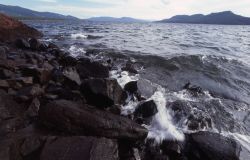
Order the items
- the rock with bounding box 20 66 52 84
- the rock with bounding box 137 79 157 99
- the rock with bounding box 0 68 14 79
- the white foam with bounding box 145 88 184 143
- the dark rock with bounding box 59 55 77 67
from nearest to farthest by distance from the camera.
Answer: the white foam with bounding box 145 88 184 143, the rock with bounding box 0 68 14 79, the rock with bounding box 20 66 52 84, the rock with bounding box 137 79 157 99, the dark rock with bounding box 59 55 77 67

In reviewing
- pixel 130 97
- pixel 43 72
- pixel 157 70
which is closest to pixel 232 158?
pixel 130 97

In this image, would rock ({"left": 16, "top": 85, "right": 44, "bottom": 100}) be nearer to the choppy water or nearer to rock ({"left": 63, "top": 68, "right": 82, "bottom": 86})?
rock ({"left": 63, "top": 68, "right": 82, "bottom": 86})

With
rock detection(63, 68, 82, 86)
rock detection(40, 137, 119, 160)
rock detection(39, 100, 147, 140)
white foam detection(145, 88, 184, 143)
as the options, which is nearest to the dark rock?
rock detection(63, 68, 82, 86)

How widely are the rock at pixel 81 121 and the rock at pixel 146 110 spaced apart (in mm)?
1859

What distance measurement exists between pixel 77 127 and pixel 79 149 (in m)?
0.70

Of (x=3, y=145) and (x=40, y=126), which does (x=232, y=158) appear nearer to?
(x=40, y=126)

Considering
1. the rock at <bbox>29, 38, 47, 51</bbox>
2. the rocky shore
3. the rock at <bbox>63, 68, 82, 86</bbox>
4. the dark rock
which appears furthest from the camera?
the rock at <bbox>29, 38, 47, 51</bbox>

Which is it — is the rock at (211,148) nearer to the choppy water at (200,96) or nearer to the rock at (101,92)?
the choppy water at (200,96)

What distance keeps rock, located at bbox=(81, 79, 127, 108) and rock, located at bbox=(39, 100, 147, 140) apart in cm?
144

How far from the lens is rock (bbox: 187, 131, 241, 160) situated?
6.15m

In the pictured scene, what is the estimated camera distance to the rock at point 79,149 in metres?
4.78

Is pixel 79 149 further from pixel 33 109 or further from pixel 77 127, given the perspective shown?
pixel 33 109

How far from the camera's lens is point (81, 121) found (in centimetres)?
557

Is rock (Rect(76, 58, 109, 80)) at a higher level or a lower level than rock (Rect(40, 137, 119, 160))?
lower
